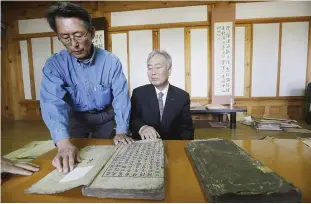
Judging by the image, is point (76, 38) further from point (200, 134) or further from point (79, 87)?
point (200, 134)

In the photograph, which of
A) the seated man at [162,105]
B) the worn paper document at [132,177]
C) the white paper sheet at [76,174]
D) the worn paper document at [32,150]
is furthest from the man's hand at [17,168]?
the worn paper document at [32,150]

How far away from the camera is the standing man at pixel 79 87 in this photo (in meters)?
1.03

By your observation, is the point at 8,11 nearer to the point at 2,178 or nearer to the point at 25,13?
the point at 25,13

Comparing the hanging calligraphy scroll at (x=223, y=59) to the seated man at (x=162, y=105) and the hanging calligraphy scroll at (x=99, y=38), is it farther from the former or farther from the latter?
the seated man at (x=162, y=105)

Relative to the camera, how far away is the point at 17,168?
69 centimetres

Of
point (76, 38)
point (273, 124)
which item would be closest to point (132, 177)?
point (76, 38)

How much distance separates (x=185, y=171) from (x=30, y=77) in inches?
219

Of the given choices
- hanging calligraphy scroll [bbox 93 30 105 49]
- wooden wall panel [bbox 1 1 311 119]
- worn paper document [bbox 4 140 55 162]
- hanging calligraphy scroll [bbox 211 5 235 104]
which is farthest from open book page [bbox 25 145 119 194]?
hanging calligraphy scroll [bbox 93 30 105 49]

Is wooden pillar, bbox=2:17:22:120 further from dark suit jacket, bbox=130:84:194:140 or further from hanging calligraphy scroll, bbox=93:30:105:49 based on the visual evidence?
dark suit jacket, bbox=130:84:194:140

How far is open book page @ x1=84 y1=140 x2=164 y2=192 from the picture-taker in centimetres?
55

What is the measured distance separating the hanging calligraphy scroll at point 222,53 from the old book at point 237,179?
3.60 metres

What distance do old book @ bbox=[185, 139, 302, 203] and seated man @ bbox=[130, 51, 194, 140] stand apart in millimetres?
849

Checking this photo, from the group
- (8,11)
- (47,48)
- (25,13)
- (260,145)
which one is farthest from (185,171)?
(8,11)

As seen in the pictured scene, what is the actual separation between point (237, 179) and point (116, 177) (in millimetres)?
334
